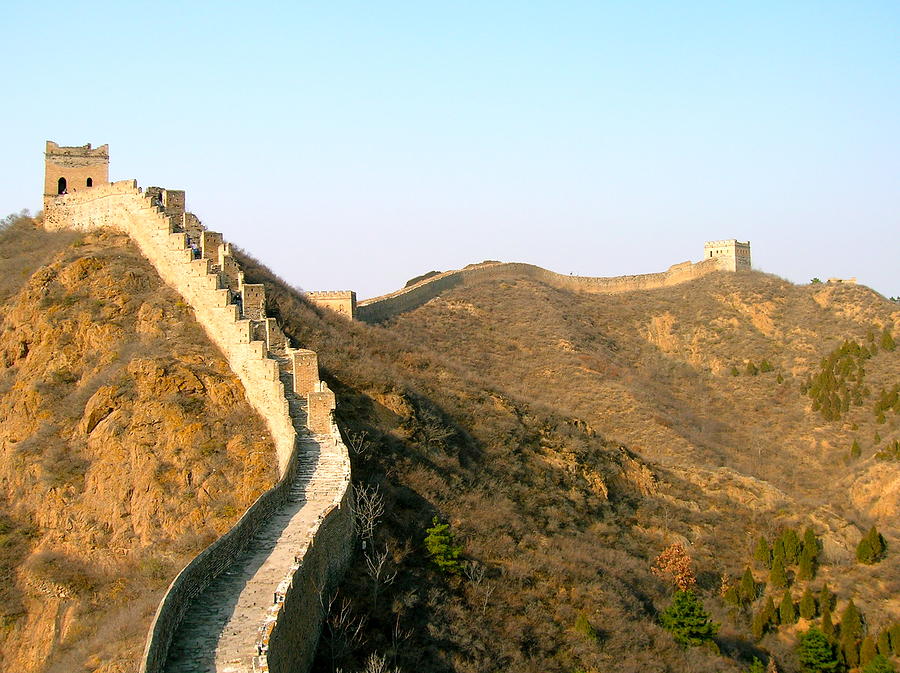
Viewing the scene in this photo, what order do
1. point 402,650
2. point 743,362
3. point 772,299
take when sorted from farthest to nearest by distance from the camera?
point 772,299 < point 743,362 < point 402,650

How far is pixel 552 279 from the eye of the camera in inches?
2970

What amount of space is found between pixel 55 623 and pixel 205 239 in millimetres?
14464

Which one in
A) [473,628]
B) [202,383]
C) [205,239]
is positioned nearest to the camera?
[473,628]

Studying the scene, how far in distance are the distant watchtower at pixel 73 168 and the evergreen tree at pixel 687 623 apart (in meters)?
27.5

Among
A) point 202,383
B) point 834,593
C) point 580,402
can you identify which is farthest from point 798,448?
point 202,383

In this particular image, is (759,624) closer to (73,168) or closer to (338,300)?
(338,300)

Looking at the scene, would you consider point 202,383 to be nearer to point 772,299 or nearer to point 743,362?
Answer: point 743,362

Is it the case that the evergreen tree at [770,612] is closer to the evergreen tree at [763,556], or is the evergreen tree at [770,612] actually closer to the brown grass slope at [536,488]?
the brown grass slope at [536,488]

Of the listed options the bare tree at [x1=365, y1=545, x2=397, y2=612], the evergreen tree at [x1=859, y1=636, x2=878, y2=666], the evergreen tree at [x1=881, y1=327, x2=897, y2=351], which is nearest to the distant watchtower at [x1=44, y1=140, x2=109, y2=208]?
the bare tree at [x1=365, y1=545, x2=397, y2=612]

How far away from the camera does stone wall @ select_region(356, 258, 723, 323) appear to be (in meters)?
64.0

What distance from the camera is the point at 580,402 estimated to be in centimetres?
5103

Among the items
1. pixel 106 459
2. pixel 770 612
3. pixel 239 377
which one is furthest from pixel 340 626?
pixel 770 612

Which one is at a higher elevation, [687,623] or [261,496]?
[261,496]

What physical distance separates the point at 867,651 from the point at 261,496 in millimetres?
20069
